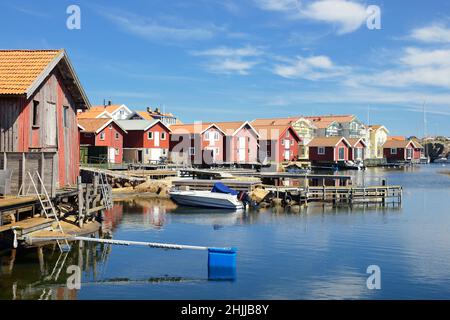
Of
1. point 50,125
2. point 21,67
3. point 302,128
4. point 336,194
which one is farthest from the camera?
point 302,128

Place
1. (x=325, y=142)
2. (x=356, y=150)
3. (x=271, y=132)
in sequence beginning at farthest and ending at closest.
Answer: (x=356, y=150)
(x=325, y=142)
(x=271, y=132)

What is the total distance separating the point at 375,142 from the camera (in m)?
137

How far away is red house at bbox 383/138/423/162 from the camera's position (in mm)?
134000

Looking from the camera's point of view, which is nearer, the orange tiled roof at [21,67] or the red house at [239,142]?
the orange tiled roof at [21,67]

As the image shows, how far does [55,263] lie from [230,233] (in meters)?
11.5

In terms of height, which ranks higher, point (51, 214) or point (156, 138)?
point (156, 138)

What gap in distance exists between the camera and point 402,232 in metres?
31.2

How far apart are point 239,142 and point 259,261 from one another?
63045 millimetres

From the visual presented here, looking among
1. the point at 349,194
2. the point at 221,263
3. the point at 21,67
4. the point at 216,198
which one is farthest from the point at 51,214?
the point at 349,194

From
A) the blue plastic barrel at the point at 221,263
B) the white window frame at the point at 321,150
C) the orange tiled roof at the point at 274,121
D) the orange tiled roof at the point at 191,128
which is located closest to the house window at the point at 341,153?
the white window frame at the point at 321,150

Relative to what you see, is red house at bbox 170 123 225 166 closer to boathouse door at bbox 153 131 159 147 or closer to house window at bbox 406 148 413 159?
boathouse door at bbox 153 131 159 147

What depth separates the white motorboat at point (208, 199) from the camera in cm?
4103

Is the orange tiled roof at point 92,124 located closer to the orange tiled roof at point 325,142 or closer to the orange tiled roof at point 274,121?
the orange tiled roof at point 325,142

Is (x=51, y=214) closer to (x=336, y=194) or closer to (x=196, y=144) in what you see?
(x=336, y=194)
